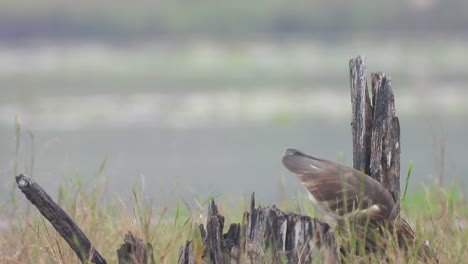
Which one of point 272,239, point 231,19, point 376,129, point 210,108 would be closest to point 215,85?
point 210,108

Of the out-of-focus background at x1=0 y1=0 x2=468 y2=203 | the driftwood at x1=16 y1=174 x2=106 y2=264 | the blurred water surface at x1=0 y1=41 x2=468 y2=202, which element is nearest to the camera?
the driftwood at x1=16 y1=174 x2=106 y2=264

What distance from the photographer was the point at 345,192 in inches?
170

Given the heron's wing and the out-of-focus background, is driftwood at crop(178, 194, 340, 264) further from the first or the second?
the out-of-focus background

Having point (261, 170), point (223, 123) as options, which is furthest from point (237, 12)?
point (261, 170)

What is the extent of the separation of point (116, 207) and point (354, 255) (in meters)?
1.32

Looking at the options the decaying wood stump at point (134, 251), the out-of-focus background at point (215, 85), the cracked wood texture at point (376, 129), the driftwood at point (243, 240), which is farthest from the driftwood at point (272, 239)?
the out-of-focus background at point (215, 85)

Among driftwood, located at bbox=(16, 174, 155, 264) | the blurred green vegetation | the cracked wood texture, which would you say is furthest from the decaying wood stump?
the blurred green vegetation

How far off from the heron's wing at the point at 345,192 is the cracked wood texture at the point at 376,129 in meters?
0.17

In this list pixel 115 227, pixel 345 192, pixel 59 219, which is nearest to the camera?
pixel 59 219

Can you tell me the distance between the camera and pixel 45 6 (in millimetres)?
22766

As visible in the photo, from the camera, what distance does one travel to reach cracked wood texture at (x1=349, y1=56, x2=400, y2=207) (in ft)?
14.9

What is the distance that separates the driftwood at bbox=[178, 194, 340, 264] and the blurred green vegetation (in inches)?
632

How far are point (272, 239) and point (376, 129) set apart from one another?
1.90 feet

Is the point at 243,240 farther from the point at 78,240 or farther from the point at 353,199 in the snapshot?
the point at 78,240
